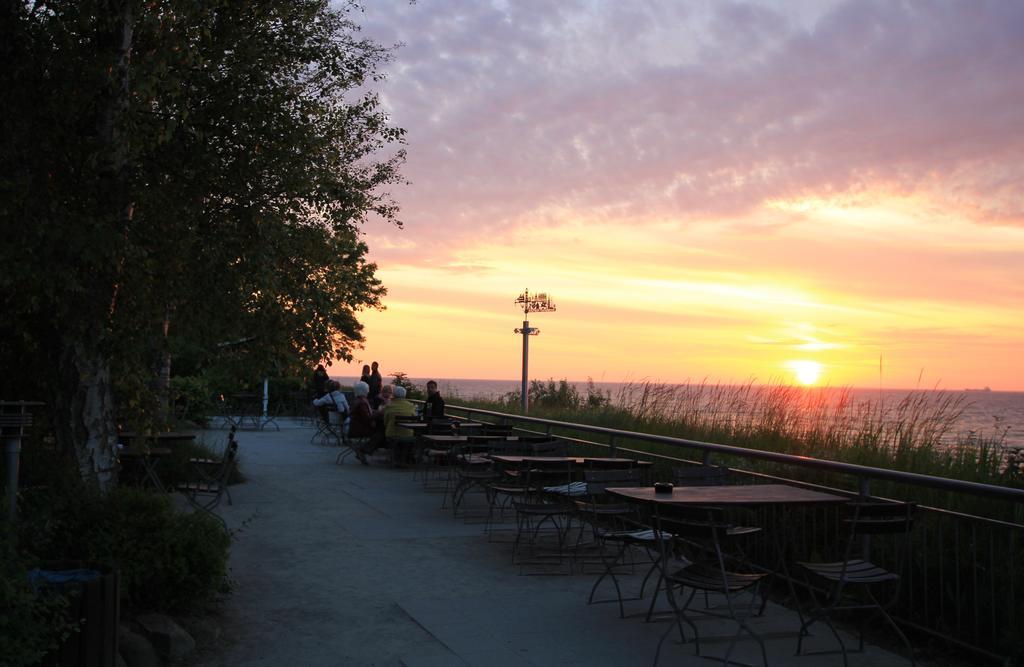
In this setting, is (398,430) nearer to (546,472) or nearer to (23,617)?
(546,472)

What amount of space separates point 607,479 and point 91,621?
4.02 metres

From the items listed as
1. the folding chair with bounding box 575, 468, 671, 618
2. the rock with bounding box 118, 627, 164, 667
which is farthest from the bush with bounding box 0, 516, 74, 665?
the folding chair with bounding box 575, 468, 671, 618

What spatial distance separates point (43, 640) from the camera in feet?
13.0

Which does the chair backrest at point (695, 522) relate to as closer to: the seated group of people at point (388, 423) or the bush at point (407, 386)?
the seated group of people at point (388, 423)

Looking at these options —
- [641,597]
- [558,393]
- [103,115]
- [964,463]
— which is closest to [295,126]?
[103,115]

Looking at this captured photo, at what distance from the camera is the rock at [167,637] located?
5.16 metres

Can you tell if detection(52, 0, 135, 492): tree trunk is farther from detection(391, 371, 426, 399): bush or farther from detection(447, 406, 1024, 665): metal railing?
detection(391, 371, 426, 399): bush

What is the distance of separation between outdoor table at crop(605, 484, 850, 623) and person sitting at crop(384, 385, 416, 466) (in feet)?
29.4

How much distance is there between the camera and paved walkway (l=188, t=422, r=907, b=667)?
5.48 meters

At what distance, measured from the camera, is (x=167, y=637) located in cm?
518

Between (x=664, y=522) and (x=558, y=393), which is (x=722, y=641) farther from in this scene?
(x=558, y=393)

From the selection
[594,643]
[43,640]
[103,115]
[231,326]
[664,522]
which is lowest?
[594,643]

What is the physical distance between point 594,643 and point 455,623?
89 centimetres

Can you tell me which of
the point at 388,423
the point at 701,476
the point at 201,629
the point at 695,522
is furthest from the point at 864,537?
the point at 388,423
